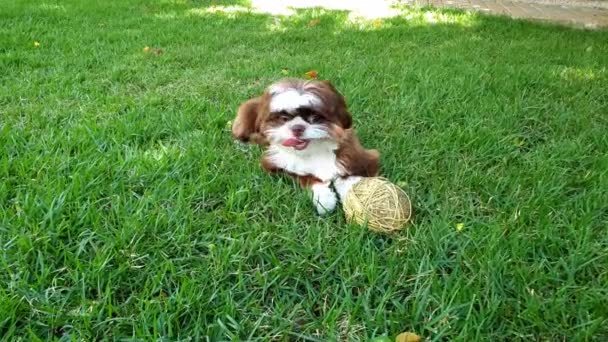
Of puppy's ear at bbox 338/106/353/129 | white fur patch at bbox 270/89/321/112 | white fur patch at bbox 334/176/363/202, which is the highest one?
white fur patch at bbox 270/89/321/112

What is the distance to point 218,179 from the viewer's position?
2.83m

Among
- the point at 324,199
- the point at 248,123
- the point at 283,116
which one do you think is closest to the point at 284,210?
the point at 324,199

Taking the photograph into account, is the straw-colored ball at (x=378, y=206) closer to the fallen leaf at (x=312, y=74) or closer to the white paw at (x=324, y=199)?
the white paw at (x=324, y=199)

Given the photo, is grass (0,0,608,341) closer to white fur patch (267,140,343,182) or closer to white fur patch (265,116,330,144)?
white fur patch (267,140,343,182)

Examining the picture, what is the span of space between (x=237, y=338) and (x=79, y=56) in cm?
432

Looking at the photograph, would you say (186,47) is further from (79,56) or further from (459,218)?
(459,218)

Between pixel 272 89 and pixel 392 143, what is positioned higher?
pixel 272 89

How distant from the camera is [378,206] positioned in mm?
2369

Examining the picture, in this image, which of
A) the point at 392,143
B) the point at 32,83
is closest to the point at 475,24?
the point at 392,143

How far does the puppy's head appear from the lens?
259cm

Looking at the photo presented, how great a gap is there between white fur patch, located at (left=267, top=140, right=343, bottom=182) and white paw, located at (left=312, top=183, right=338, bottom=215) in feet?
0.22

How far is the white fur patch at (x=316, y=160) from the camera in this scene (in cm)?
272

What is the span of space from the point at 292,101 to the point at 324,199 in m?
0.50

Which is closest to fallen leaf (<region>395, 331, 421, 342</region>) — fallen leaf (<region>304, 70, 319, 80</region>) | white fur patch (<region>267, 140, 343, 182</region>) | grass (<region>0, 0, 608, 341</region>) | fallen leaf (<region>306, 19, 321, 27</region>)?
grass (<region>0, 0, 608, 341</region>)
